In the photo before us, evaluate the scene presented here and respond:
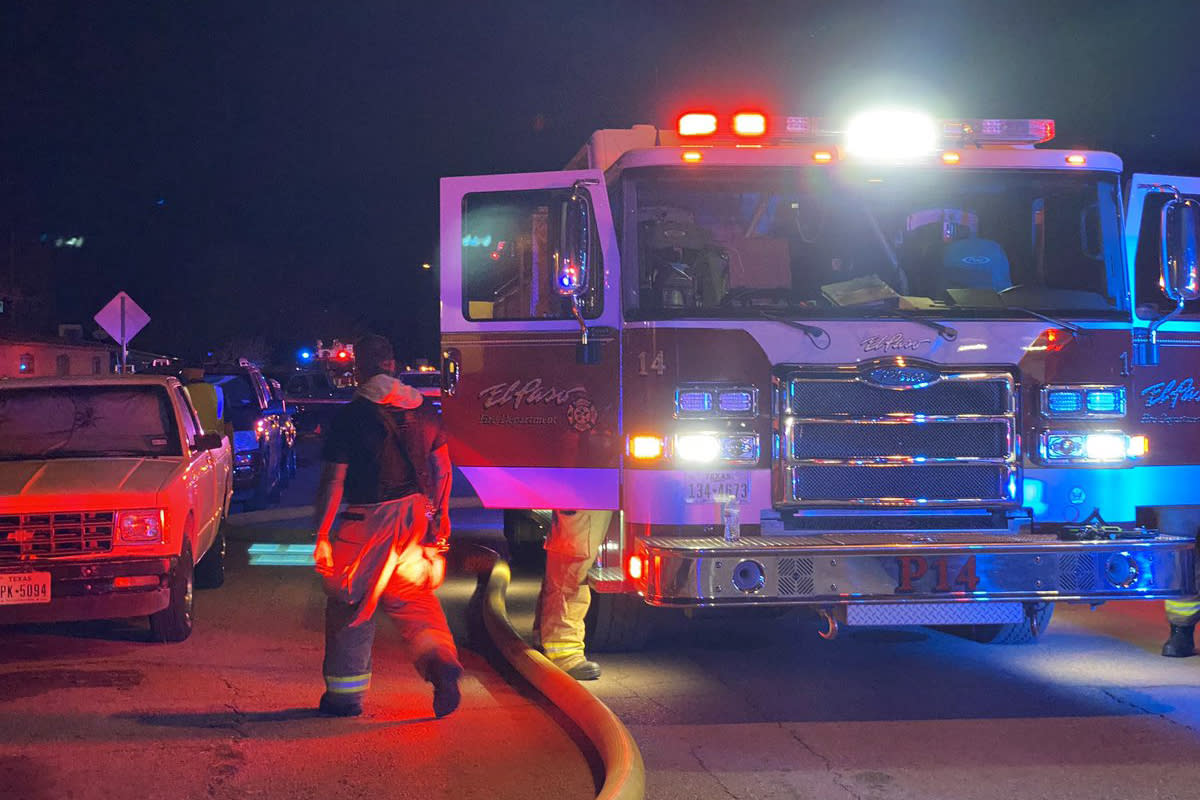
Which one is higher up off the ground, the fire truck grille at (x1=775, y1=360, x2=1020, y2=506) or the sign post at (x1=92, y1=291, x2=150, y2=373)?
the sign post at (x1=92, y1=291, x2=150, y2=373)

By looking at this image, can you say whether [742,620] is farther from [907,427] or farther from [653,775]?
[653,775]

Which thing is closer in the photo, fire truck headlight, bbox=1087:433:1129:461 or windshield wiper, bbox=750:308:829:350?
windshield wiper, bbox=750:308:829:350

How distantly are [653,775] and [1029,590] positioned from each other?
6.89 ft

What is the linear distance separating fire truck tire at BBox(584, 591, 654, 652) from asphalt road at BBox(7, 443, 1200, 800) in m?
0.15

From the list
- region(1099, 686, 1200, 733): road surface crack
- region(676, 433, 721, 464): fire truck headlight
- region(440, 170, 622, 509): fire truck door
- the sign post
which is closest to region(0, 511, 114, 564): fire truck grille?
region(440, 170, 622, 509): fire truck door

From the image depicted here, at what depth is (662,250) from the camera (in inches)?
277

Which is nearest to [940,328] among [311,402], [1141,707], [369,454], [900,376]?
[900,376]

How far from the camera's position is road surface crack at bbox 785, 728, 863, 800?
5.39 meters

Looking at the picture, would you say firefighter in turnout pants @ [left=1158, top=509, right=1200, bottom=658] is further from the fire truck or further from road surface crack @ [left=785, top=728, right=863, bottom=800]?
road surface crack @ [left=785, top=728, right=863, bottom=800]

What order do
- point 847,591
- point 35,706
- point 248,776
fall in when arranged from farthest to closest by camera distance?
1. point 35,706
2. point 847,591
3. point 248,776

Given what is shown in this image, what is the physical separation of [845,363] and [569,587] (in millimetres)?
1952

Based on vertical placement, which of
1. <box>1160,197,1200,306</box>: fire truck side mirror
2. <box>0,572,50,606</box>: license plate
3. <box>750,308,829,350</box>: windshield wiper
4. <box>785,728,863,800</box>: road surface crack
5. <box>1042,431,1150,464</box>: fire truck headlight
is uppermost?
<box>1160,197,1200,306</box>: fire truck side mirror

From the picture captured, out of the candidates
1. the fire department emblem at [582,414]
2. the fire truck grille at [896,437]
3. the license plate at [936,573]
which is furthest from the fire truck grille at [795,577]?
the fire department emblem at [582,414]

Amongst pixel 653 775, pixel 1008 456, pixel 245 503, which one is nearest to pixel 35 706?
pixel 653 775
